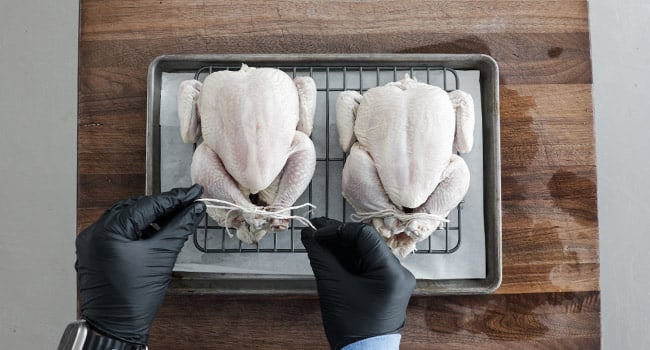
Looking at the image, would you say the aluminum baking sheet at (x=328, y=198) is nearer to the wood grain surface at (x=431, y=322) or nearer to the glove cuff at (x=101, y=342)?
the wood grain surface at (x=431, y=322)

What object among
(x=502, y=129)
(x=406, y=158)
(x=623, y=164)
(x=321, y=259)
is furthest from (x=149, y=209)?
(x=623, y=164)

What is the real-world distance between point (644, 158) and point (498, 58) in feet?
2.98

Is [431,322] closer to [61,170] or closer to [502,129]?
[502,129]

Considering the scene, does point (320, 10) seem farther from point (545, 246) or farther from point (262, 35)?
point (545, 246)

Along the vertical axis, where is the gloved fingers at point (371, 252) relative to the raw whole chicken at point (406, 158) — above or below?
below

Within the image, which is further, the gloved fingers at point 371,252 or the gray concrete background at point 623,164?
the gray concrete background at point 623,164

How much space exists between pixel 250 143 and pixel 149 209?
0.91 ft

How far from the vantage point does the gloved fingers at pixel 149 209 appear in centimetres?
119

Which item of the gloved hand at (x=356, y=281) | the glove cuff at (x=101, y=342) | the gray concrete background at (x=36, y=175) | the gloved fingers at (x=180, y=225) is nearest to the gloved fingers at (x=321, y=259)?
the gloved hand at (x=356, y=281)

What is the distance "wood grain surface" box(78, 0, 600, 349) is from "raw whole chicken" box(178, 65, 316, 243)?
0.72 feet

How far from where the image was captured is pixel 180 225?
4.13 ft

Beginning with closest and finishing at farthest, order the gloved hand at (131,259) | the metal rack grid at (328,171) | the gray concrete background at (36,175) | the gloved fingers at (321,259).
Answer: the gloved hand at (131,259), the gloved fingers at (321,259), the metal rack grid at (328,171), the gray concrete background at (36,175)

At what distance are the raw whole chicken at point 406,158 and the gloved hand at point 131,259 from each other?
41 centimetres

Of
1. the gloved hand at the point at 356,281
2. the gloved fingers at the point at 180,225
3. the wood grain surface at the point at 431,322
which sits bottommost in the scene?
the wood grain surface at the point at 431,322
